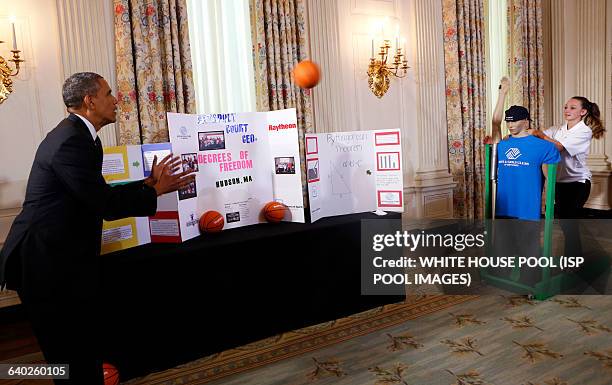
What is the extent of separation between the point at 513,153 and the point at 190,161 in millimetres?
2511

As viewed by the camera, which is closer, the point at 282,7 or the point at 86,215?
the point at 86,215

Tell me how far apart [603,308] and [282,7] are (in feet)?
12.2

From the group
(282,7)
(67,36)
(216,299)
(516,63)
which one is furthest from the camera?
(516,63)

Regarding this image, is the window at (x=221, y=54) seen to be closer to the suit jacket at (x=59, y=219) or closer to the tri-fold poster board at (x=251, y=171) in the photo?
the tri-fold poster board at (x=251, y=171)

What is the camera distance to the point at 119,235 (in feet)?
9.17

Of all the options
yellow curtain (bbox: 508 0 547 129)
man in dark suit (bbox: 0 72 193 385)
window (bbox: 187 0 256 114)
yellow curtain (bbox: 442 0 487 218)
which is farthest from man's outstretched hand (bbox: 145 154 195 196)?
yellow curtain (bbox: 508 0 547 129)

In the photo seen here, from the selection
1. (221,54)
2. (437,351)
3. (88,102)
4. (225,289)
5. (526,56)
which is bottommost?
(437,351)

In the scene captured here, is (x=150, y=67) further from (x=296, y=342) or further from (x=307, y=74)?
(x=296, y=342)

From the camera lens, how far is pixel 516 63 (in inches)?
273

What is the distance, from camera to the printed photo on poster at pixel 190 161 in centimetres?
293

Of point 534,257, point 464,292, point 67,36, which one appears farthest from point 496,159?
point 67,36

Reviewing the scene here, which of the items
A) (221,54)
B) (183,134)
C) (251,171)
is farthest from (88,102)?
(221,54)

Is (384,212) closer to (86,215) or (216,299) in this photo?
(216,299)

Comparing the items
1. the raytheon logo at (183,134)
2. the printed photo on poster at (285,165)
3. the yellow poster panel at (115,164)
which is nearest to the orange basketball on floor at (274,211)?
the printed photo on poster at (285,165)
